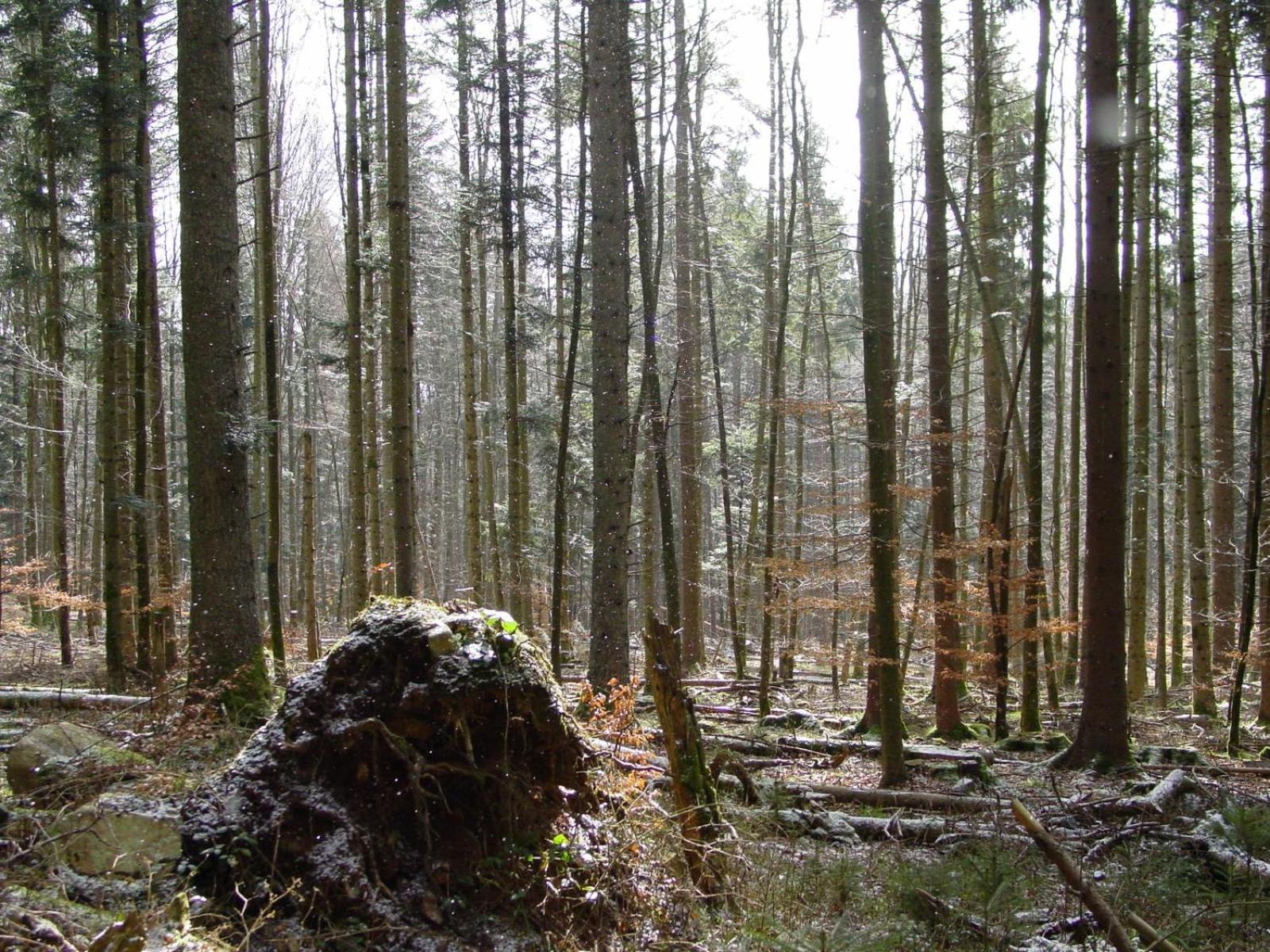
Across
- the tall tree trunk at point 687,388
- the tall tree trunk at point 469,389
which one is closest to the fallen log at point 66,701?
the tall tree trunk at point 469,389

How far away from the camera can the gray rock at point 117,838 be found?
367 centimetres

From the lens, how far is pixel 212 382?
22.6 ft

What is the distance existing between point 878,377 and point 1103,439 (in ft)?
8.79

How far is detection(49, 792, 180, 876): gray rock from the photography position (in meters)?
3.67

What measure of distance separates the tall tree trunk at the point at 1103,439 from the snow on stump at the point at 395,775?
19.5 feet

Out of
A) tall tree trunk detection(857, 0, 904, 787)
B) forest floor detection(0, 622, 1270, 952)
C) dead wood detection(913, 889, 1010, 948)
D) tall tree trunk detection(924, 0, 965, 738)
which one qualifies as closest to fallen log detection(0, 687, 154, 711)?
forest floor detection(0, 622, 1270, 952)

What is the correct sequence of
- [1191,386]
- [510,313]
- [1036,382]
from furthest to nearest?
A: [510,313]
[1191,386]
[1036,382]

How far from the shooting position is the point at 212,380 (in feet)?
22.6

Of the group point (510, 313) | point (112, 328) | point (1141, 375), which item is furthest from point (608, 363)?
point (1141, 375)

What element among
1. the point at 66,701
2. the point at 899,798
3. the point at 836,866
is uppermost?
the point at 66,701

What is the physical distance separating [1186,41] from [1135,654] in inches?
375

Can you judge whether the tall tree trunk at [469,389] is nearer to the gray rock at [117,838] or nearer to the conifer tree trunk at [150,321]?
the conifer tree trunk at [150,321]

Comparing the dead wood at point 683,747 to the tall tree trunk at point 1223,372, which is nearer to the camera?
the dead wood at point 683,747

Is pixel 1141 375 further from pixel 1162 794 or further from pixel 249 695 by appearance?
pixel 249 695
